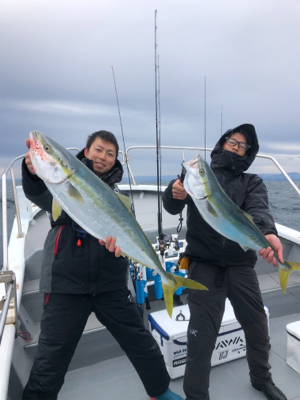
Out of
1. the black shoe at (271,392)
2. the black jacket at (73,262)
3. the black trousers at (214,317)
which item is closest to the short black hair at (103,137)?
the black jacket at (73,262)

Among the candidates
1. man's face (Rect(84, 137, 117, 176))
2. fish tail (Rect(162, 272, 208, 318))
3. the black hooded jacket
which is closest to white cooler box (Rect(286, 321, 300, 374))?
the black hooded jacket

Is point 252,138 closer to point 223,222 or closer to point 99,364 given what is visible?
point 223,222

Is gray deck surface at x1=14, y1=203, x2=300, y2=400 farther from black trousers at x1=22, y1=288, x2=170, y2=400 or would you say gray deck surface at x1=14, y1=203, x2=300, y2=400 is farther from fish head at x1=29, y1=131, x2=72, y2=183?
fish head at x1=29, y1=131, x2=72, y2=183

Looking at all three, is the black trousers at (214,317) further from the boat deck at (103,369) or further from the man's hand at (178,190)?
the man's hand at (178,190)

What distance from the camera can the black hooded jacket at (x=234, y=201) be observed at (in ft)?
7.96

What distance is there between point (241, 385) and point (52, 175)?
2805 mm

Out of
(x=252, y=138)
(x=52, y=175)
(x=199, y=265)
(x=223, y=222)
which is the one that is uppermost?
(x=252, y=138)

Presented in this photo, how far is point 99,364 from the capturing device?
3283mm

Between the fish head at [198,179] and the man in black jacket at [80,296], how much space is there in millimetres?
746

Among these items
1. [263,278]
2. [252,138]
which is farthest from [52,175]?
[263,278]

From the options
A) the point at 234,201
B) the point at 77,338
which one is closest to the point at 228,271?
the point at 234,201

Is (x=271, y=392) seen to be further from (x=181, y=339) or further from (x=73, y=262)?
(x=73, y=262)

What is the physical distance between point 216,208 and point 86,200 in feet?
2.77

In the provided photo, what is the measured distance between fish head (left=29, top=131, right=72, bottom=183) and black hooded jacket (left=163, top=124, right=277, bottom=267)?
1023mm
